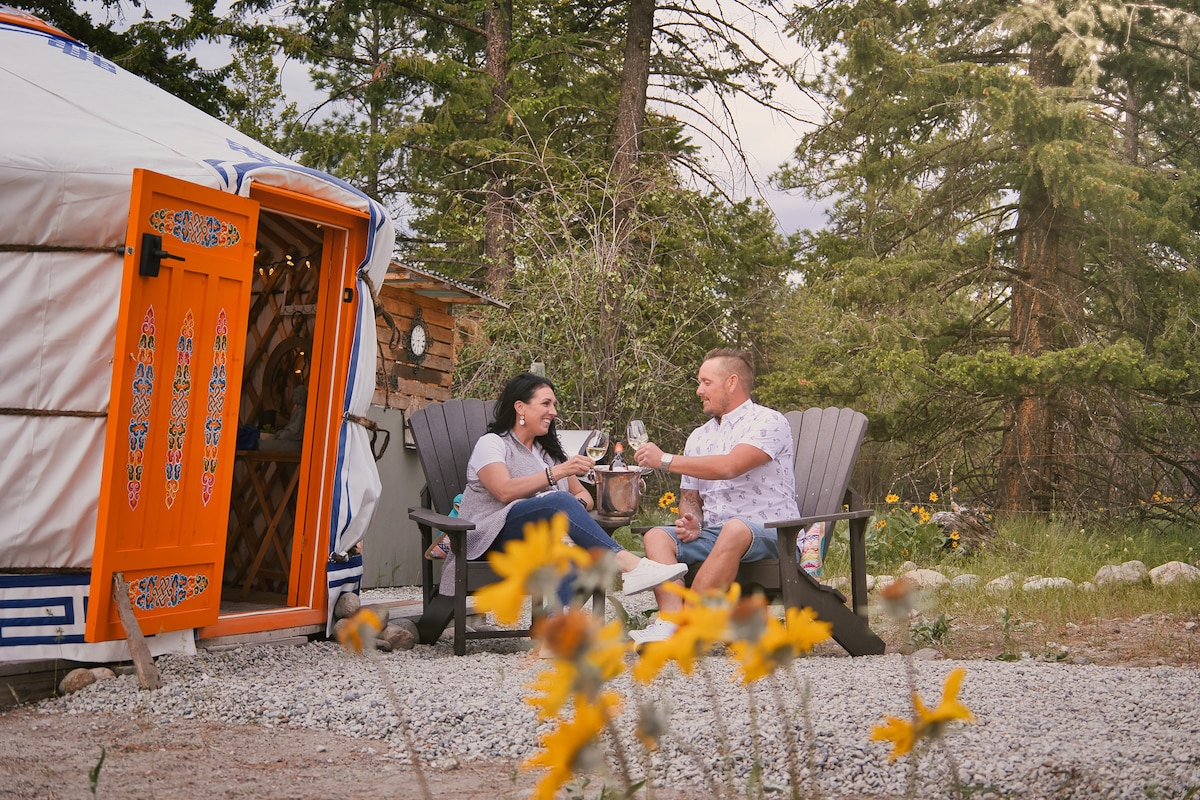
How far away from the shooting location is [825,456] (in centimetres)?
425

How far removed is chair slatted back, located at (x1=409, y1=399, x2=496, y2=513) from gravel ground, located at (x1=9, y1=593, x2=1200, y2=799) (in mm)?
734

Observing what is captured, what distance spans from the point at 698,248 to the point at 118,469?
7.56 m

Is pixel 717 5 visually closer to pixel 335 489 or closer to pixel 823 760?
pixel 335 489

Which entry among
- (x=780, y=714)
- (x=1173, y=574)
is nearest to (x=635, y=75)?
(x=1173, y=574)

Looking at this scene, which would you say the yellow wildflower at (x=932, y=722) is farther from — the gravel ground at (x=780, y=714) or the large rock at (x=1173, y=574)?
the large rock at (x=1173, y=574)

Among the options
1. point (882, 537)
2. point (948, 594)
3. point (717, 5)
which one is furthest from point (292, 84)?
point (948, 594)

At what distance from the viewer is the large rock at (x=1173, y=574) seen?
17.0ft

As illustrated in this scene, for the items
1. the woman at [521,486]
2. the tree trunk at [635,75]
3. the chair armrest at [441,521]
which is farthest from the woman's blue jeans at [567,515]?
the tree trunk at [635,75]

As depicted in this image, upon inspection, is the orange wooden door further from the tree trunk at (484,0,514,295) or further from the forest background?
the tree trunk at (484,0,514,295)

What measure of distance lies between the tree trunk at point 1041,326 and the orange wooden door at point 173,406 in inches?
226

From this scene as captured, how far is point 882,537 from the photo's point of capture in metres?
6.58

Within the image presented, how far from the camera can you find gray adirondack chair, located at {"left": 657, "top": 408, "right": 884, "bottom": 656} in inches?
143

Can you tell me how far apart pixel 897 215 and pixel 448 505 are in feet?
19.3

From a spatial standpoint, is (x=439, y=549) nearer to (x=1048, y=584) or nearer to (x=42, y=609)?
(x=42, y=609)
